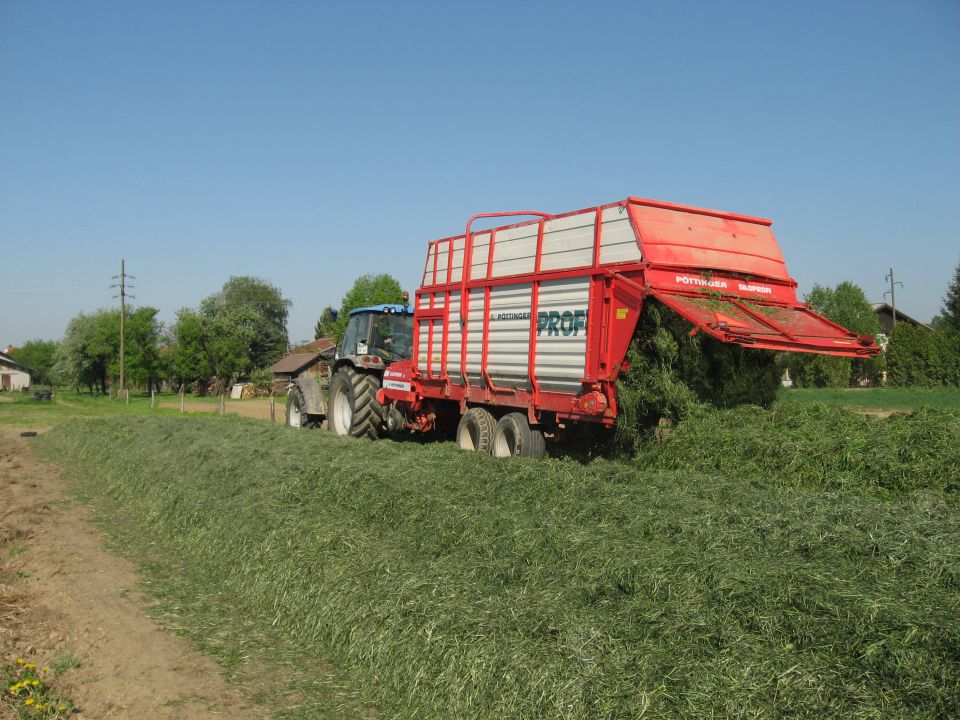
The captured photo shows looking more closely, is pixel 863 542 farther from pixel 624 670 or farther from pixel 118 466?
pixel 118 466

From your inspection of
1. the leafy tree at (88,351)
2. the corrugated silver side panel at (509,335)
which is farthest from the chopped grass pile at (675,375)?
the leafy tree at (88,351)

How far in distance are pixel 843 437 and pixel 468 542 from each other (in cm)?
356

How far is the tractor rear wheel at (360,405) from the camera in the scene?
1395 cm

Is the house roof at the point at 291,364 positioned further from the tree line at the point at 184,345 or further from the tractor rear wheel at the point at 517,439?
the tractor rear wheel at the point at 517,439

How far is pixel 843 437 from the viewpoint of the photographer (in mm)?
7023

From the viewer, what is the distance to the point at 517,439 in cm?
975

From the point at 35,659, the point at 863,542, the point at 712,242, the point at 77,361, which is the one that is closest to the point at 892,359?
the point at 712,242

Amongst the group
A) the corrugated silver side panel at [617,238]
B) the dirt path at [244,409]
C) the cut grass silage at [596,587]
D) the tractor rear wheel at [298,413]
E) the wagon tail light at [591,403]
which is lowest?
the dirt path at [244,409]

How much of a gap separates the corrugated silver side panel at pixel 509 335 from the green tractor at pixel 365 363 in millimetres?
4045

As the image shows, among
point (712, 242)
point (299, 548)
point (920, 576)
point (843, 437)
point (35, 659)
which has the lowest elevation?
point (35, 659)

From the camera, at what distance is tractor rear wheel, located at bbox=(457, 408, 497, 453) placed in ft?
34.1

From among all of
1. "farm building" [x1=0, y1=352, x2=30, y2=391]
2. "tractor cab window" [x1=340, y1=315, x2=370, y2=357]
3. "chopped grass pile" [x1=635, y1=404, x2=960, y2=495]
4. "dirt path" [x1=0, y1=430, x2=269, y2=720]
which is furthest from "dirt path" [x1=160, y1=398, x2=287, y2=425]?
"farm building" [x1=0, y1=352, x2=30, y2=391]

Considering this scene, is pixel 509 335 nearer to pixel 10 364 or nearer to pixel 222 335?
pixel 222 335

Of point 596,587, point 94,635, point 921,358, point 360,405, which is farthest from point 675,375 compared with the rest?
point 921,358
